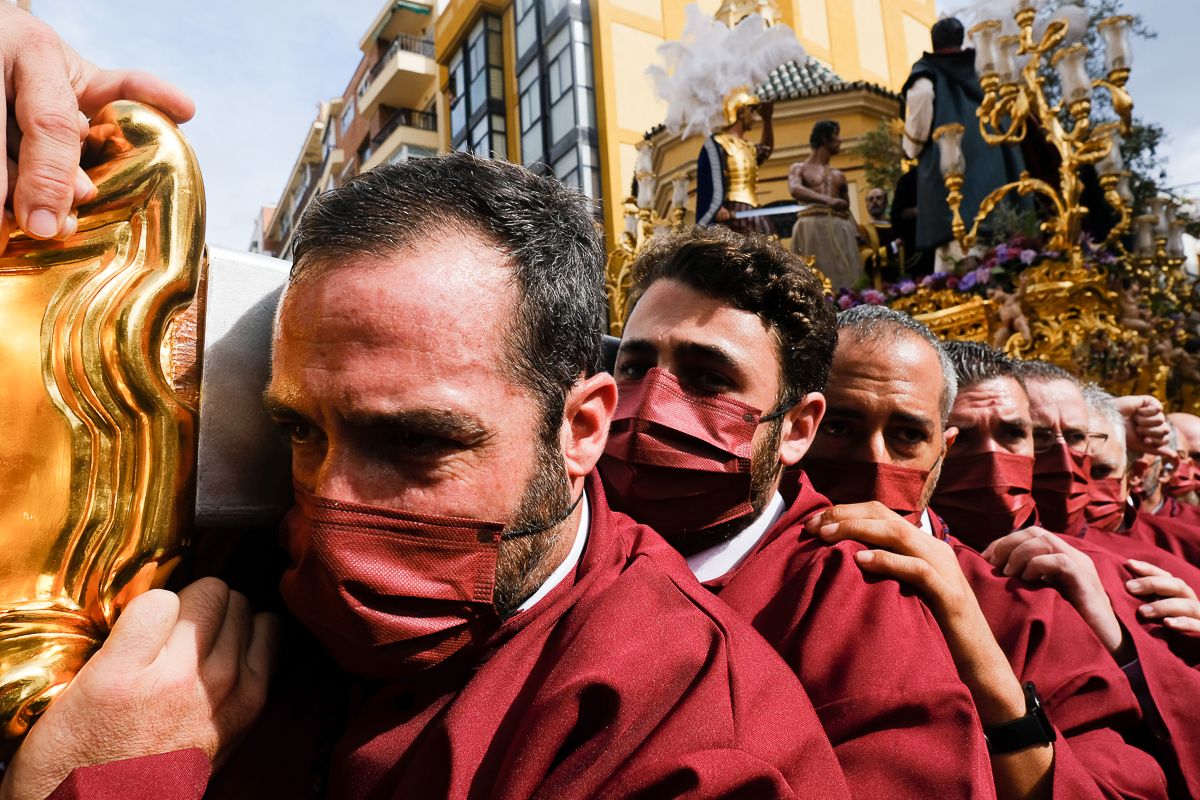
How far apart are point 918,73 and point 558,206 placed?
8.93 m

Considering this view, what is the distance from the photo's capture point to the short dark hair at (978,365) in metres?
3.41

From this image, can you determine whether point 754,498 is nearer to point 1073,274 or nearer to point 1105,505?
point 1105,505

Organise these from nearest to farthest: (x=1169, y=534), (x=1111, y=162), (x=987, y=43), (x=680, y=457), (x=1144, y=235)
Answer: (x=680, y=457) < (x=1169, y=534) < (x=987, y=43) < (x=1111, y=162) < (x=1144, y=235)

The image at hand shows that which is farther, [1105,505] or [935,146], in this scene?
[935,146]

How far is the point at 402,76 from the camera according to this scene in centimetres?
2784

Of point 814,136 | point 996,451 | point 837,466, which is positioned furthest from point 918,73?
point 837,466

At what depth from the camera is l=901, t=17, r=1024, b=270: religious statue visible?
838cm

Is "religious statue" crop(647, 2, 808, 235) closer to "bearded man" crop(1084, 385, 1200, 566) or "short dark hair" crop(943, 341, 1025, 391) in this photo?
"bearded man" crop(1084, 385, 1200, 566)

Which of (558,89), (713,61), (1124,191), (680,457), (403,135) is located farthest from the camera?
(403,135)

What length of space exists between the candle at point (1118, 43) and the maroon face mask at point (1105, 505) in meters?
3.86

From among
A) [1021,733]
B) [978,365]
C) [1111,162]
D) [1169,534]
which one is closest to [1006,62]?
[1111,162]

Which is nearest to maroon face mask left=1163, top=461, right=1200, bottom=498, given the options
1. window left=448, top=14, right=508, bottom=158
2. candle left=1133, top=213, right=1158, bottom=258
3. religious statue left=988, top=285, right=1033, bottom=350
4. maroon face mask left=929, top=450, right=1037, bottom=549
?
religious statue left=988, top=285, right=1033, bottom=350

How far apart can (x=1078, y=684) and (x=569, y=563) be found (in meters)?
1.43

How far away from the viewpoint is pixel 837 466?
2.60 m
